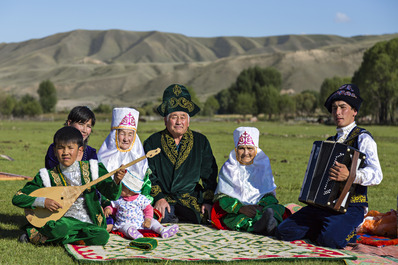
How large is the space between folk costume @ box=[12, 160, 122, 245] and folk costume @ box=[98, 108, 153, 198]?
888mm

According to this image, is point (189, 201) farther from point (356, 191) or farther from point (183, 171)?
point (356, 191)

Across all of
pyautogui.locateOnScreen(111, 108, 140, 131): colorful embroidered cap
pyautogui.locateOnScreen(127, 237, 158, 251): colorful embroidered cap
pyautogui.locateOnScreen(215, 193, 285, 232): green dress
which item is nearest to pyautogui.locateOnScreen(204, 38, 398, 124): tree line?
pyautogui.locateOnScreen(215, 193, 285, 232): green dress

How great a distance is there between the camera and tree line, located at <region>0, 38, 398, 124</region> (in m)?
74.2

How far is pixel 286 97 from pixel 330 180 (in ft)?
401

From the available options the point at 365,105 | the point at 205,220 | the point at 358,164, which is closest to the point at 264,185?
the point at 205,220

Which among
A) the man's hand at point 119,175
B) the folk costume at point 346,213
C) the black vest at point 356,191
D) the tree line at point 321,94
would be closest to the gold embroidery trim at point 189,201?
the folk costume at point 346,213

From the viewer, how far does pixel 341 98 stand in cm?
705

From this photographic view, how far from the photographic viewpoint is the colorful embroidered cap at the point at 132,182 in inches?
288

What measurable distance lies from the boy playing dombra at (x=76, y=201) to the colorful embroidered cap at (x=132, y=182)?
672mm

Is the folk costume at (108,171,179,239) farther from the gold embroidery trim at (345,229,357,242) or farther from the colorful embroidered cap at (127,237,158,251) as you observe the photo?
the gold embroidery trim at (345,229,357,242)

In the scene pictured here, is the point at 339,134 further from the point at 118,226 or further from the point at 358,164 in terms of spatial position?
the point at 118,226

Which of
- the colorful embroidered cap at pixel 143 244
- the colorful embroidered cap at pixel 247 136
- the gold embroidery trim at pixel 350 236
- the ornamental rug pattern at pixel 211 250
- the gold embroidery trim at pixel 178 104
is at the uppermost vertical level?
the gold embroidery trim at pixel 178 104

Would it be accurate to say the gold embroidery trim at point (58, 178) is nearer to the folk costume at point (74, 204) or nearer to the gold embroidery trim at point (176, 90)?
the folk costume at point (74, 204)

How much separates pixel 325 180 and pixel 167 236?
243cm
